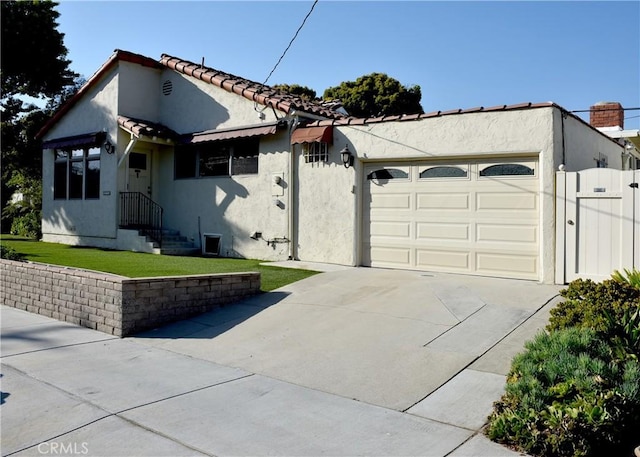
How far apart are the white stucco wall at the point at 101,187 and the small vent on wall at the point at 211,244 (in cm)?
299

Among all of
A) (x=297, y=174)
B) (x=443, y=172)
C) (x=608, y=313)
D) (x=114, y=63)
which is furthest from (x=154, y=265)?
(x=608, y=313)

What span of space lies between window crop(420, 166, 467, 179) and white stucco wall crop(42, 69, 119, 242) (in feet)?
30.7

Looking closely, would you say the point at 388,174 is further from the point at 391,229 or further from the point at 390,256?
the point at 390,256

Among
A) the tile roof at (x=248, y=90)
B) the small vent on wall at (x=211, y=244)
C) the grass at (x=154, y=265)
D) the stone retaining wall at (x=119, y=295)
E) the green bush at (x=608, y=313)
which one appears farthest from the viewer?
the small vent on wall at (x=211, y=244)

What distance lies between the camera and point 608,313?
5441 mm

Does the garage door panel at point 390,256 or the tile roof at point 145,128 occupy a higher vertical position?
the tile roof at point 145,128

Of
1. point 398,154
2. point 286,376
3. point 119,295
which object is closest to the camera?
point 286,376

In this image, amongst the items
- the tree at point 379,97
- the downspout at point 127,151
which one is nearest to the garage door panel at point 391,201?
the downspout at point 127,151

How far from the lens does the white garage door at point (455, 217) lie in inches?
379

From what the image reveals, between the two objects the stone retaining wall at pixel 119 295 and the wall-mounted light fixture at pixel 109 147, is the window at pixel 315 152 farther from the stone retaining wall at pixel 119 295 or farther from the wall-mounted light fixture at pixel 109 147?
the wall-mounted light fixture at pixel 109 147

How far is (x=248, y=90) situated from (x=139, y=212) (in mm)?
5288

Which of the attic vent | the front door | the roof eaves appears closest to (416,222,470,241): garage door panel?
the front door

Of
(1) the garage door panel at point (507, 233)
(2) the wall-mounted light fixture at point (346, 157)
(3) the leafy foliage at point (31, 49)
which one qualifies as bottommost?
(1) the garage door panel at point (507, 233)

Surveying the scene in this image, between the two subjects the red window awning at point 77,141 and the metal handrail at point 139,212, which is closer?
the metal handrail at point 139,212
